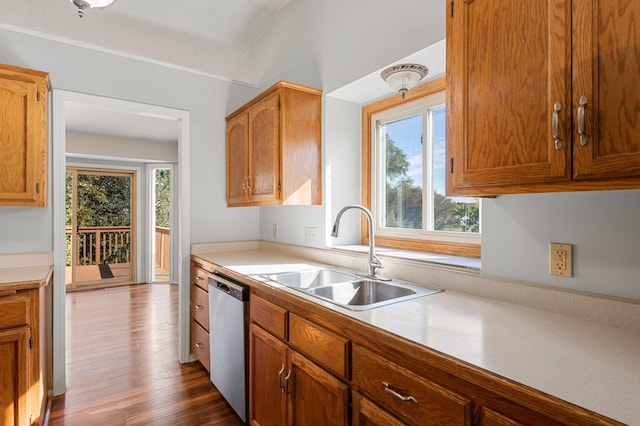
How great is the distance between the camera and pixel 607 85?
828mm

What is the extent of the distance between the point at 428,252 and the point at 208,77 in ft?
7.67

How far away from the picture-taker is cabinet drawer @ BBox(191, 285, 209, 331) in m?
2.50

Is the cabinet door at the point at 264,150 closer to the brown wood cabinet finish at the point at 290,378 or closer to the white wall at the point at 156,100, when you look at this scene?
the white wall at the point at 156,100

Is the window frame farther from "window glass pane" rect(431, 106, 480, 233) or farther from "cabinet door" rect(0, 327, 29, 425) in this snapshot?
"cabinet door" rect(0, 327, 29, 425)

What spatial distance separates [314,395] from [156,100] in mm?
2498

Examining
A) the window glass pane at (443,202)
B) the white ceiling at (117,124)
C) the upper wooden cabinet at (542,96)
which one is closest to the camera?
the upper wooden cabinet at (542,96)

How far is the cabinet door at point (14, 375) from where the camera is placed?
1705 mm

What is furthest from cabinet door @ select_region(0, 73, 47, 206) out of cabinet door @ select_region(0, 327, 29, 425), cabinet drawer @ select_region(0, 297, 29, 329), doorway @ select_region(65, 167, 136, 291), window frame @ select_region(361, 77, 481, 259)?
doorway @ select_region(65, 167, 136, 291)

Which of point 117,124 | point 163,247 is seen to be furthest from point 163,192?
point 117,124

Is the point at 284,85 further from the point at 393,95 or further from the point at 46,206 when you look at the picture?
the point at 46,206

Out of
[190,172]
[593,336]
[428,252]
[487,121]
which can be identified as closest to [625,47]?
[487,121]

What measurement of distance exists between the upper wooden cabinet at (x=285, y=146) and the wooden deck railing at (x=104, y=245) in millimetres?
4436

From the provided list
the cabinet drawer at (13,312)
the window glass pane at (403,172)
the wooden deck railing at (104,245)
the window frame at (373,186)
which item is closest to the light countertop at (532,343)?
the window frame at (373,186)

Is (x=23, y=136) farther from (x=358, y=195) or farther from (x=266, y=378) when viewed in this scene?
(x=358, y=195)
